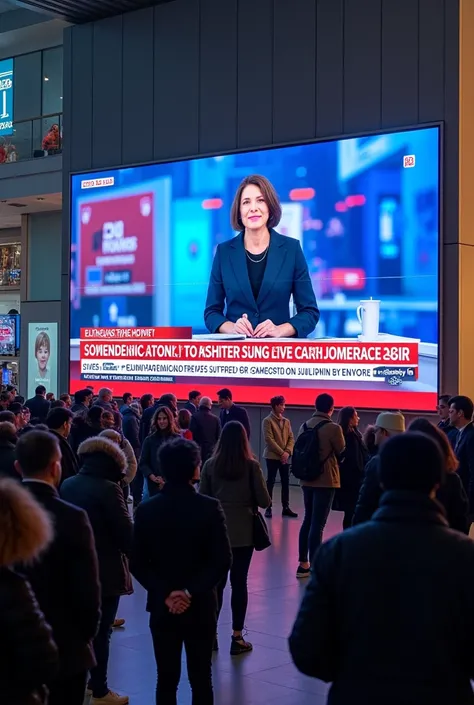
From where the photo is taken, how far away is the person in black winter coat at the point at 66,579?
4145 mm

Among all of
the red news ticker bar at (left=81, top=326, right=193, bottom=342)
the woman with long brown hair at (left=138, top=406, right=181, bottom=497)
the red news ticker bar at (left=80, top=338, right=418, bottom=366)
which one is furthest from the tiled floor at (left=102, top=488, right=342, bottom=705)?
the red news ticker bar at (left=81, top=326, right=193, bottom=342)

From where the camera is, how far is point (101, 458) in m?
5.85

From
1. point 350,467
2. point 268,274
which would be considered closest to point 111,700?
point 350,467

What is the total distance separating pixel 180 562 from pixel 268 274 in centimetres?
1312

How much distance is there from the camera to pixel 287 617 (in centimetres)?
844

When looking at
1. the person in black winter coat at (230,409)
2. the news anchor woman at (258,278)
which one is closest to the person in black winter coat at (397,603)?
the person in black winter coat at (230,409)

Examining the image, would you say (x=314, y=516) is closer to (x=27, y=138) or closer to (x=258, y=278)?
(x=258, y=278)

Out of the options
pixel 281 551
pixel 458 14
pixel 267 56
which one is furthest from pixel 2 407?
pixel 458 14

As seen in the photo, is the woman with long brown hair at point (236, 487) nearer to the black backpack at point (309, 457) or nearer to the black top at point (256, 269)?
the black backpack at point (309, 457)

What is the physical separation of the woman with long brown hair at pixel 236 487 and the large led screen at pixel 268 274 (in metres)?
9.01

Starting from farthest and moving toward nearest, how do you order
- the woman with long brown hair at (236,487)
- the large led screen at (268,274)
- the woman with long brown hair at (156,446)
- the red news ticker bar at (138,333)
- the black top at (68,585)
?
the red news ticker bar at (138,333) < the large led screen at (268,274) < the woman with long brown hair at (156,446) < the woman with long brown hair at (236,487) < the black top at (68,585)

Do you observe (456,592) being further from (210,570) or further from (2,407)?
(2,407)

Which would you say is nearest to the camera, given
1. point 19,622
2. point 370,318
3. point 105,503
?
point 19,622

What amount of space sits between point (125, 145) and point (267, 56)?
3.94 m
